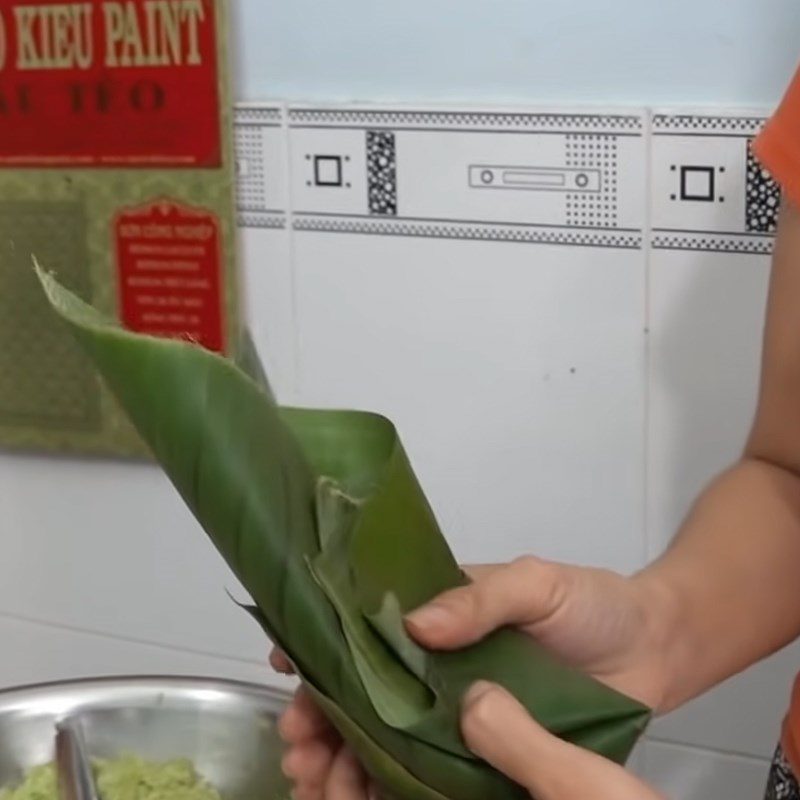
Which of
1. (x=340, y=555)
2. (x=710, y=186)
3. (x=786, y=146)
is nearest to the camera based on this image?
(x=340, y=555)

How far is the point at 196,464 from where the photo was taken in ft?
1.60

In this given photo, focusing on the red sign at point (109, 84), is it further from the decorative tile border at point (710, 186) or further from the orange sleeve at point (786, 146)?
the orange sleeve at point (786, 146)

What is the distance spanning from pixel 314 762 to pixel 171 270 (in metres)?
0.52

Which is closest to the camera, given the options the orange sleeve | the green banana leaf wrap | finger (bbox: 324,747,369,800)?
the green banana leaf wrap

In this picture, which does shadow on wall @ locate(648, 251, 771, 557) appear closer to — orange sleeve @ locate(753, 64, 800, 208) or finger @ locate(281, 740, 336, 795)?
orange sleeve @ locate(753, 64, 800, 208)

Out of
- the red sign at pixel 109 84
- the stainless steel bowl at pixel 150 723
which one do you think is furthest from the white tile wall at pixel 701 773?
the red sign at pixel 109 84

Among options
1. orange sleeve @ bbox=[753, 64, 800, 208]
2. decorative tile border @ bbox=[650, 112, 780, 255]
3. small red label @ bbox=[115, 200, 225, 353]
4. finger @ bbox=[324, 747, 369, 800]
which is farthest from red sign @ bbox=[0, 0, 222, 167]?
finger @ bbox=[324, 747, 369, 800]

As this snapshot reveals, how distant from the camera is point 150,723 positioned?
861 millimetres

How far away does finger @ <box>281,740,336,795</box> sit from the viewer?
23.8 inches

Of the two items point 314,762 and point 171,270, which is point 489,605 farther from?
point 171,270

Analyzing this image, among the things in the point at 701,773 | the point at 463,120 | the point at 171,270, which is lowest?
the point at 701,773

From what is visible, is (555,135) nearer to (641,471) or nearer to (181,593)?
(641,471)

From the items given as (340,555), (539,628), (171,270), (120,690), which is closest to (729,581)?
(539,628)

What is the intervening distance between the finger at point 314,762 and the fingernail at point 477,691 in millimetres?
87
